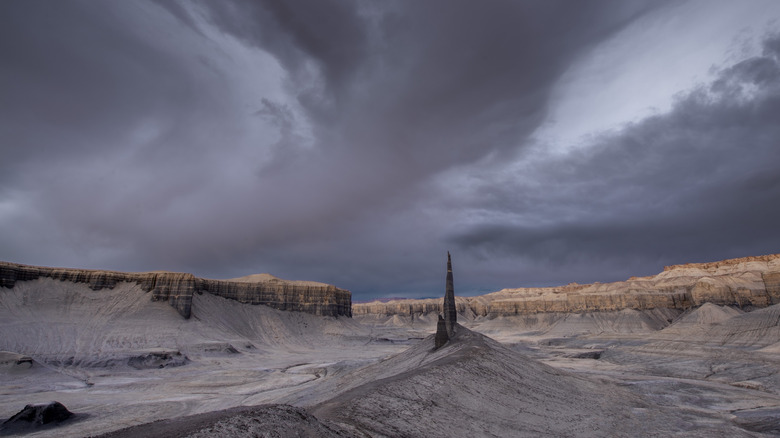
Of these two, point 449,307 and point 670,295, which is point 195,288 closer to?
point 449,307

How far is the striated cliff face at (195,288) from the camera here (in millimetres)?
56094

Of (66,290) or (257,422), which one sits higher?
(66,290)

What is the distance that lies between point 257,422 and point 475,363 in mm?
11631

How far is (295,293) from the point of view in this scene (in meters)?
86.9

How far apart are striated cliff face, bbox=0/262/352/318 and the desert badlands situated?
259 millimetres

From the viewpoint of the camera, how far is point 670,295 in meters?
92.3

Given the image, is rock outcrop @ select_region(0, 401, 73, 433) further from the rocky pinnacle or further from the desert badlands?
the rocky pinnacle

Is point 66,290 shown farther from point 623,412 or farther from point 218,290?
point 623,412

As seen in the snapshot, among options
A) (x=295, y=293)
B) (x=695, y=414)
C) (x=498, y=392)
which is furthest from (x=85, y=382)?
(x=295, y=293)

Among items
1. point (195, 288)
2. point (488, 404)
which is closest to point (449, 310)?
point (488, 404)

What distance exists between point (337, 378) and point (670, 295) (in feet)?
317

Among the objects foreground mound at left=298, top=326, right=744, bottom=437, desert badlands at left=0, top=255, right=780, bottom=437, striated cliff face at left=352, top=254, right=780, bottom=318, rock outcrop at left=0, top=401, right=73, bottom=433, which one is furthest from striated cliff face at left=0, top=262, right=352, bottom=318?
striated cliff face at left=352, top=254, right=780, bottom=318

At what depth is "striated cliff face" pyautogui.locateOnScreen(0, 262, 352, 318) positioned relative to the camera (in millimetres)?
56094

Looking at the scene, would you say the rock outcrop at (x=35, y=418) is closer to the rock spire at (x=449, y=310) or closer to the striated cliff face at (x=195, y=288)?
the rock spire at (x=449, y=310)
